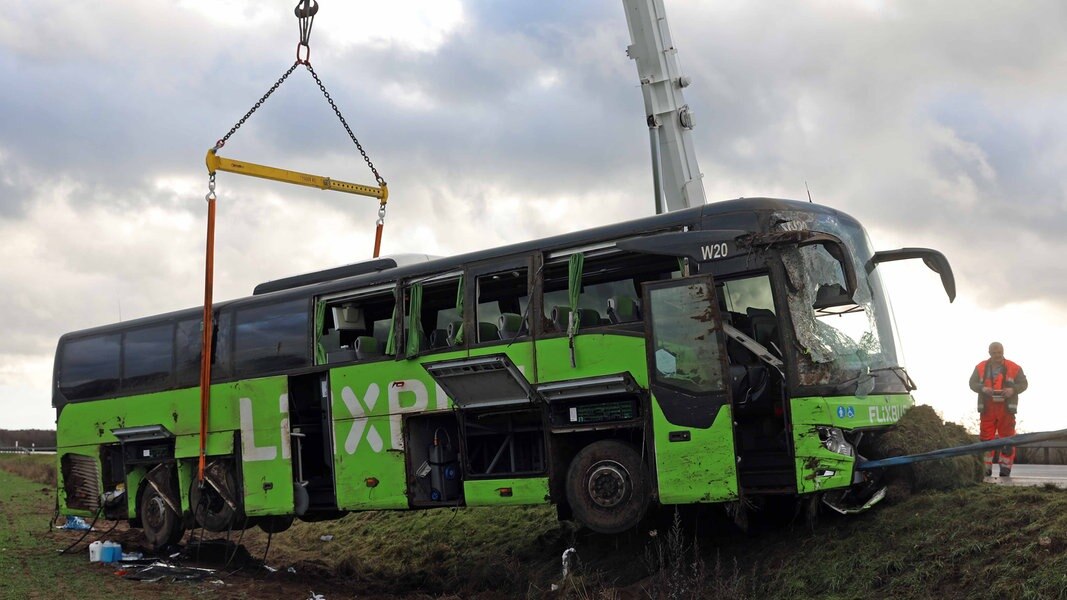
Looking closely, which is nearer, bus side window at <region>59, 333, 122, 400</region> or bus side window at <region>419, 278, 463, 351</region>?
bus side window at <region>419, 278, 463, 351</region>

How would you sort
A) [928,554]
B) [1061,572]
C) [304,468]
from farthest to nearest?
[304,468], [928,554], [1061,572]

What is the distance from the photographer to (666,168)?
1602 cm

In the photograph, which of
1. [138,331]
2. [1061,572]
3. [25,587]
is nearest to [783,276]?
[1061,572]

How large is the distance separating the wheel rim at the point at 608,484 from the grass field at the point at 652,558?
0.68 m

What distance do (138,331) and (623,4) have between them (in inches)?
350

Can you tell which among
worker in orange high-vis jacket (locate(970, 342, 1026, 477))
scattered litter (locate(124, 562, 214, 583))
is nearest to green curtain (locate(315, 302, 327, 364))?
scattered litter (locate(124, 562, 214, 583))

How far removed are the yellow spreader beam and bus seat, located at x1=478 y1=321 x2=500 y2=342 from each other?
5341 millimetres

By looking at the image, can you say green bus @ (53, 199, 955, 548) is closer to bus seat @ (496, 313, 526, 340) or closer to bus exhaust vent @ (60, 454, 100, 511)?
bus seat @ (496, 313, 526, 340)

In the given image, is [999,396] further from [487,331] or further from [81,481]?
[81,481]

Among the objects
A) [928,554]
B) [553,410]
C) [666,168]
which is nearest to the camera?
[928,554]

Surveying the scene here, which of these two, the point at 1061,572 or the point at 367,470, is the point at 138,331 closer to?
the point at 367,470

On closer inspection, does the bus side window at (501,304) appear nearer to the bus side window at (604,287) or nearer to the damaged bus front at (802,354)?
the bus side window at (604,287)

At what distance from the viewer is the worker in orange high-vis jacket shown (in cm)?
1379

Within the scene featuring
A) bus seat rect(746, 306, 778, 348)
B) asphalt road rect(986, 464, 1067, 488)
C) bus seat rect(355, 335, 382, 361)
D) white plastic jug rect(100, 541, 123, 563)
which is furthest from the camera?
white plastic jug rect(100, 541, 123, 563)
